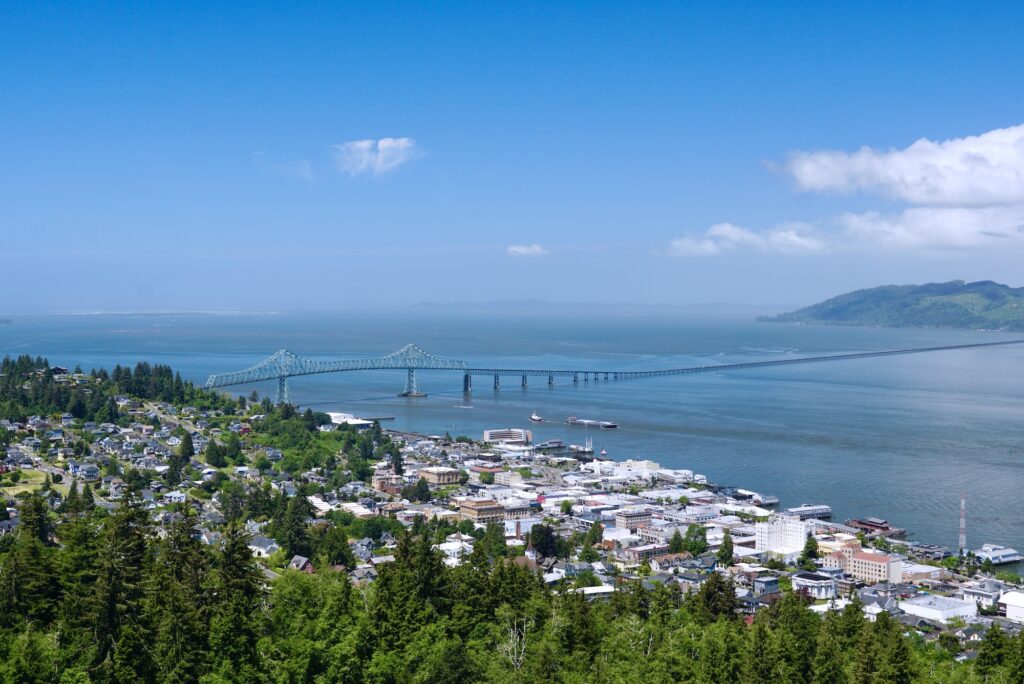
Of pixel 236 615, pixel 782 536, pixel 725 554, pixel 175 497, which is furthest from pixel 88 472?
pixel 236 615

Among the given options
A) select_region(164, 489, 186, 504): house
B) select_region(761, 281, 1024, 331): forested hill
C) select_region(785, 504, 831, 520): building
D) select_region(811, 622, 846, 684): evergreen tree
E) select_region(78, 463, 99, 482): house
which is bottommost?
select_region(785, 504, 831, 520): building

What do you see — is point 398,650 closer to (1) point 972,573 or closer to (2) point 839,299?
(1) point 972,573

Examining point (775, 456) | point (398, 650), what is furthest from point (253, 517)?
point (775, 456)

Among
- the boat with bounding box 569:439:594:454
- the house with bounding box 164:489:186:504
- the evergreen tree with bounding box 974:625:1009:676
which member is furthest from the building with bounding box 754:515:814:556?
the house with bounding box 164:489:186:504

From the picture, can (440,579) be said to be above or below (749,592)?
above

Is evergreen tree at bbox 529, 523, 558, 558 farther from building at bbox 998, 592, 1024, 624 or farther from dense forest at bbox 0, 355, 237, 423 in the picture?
dense forest at bbox 0, 355, 237, 423
